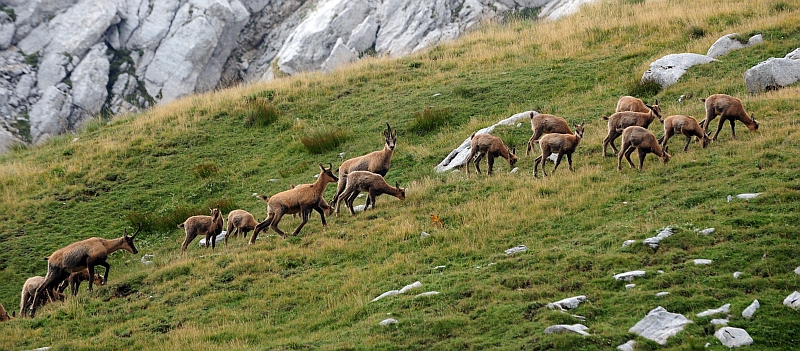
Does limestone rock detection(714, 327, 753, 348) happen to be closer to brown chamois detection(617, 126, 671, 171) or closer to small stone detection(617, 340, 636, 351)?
small stone detection(617, 340, 636, 351)

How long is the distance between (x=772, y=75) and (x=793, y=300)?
12966 millimetres

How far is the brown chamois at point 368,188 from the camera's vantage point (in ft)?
60.7

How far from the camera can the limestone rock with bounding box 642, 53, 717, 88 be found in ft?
77.8

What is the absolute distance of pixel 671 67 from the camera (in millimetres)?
24094

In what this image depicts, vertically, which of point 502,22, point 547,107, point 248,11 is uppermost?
point 248,11

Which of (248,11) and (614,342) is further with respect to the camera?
(248,11)

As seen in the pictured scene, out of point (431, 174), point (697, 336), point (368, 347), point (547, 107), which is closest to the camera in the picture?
point (697, 336)

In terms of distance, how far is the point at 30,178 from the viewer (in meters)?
25.5

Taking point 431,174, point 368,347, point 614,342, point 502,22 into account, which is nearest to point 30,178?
point 431,174

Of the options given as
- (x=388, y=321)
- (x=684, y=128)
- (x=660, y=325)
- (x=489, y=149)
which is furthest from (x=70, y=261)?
(x=684, y=128)

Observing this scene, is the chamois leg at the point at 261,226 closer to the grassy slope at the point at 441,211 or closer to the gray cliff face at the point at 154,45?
the grassy slope at the point at 441,211

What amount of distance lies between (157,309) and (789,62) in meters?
17.1

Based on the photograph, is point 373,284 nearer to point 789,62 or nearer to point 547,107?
point 547,107

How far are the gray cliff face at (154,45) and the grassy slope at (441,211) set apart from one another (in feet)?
39.8
